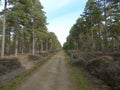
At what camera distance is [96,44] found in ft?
272

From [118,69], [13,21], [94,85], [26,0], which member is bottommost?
[94,85]

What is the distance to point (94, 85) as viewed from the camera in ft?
46.1

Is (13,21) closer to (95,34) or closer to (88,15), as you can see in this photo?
(88,15)

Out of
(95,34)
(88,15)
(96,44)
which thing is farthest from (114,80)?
(96,44)

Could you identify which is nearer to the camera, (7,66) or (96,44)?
(7,66)

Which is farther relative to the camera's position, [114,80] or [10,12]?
[10,12]

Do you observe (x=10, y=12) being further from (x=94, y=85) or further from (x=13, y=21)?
(x=94, y=85)

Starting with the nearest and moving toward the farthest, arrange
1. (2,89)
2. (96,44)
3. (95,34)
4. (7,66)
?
1. (2,89)
2. (7,66)
3. (95,34)
4. (96,44)

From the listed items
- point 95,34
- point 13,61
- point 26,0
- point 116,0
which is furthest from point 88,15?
point 13,61

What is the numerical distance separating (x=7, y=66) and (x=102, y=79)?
10532 mm

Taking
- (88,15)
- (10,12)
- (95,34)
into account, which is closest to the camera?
(10,12)

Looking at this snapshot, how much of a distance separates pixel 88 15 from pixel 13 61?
35.9 m

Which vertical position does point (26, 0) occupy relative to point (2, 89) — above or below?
above

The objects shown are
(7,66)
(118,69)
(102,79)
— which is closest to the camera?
(118,69)
